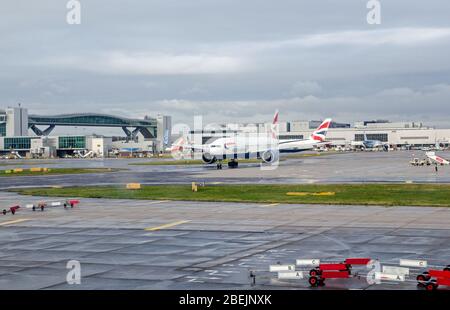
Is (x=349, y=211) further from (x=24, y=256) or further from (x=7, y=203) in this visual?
(x=7, y=203)

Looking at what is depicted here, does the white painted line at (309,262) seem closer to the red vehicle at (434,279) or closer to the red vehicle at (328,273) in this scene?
the red vehicle at (328,273)

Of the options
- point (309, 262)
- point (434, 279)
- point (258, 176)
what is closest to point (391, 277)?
point (434, 279)

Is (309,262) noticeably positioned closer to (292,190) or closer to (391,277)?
(391,277)

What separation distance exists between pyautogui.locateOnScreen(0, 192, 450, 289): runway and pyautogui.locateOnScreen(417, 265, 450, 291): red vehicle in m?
0.44

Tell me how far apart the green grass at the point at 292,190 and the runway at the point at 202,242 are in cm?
441

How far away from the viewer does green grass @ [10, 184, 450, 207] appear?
168ft

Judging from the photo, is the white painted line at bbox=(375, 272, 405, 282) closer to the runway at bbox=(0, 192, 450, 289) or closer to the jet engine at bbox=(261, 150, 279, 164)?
the runway at bbox=(0, 192, 450, 289)

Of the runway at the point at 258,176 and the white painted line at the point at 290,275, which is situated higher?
the runway at the point at 258,176

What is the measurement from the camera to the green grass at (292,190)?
5112 cm

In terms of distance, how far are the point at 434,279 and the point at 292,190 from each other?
41881mm

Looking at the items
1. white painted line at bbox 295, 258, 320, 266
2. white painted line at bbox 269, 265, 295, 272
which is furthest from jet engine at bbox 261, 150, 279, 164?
white painted line at bbox 269, 265, 295, 272

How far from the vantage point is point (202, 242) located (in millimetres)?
32062

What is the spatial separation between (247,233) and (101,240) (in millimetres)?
8264

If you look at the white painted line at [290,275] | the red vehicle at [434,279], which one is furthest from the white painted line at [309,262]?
the red vehicle at [434,279]
